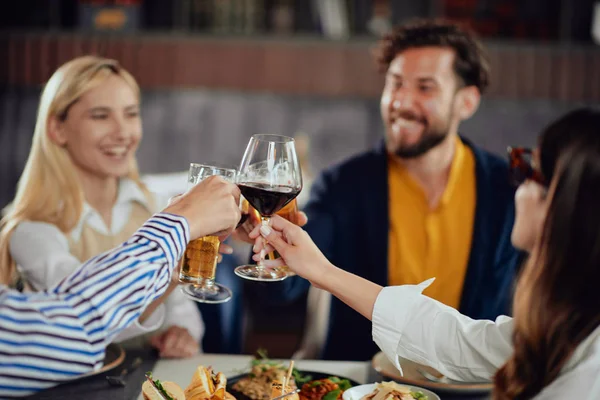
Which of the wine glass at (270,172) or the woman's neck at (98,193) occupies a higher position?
the wine glass at (270,172)

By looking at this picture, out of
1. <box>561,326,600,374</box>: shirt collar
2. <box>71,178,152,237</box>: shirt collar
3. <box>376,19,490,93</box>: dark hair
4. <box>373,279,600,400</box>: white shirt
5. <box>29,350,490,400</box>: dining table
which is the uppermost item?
<box>376,19,490,93</box>: dark hair

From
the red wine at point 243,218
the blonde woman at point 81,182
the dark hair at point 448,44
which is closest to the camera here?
the red wine at point 243,218

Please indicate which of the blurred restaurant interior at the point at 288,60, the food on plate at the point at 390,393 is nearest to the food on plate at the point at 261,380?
the food on plate at the point at 390,393

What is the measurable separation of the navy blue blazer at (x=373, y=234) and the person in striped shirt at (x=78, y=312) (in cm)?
124

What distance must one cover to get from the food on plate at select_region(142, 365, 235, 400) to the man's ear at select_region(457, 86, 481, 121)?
1.58 metres

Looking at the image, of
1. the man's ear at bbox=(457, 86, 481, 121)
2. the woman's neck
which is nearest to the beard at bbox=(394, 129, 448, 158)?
the man's ear at bbox=(457, 86, 481, 121)

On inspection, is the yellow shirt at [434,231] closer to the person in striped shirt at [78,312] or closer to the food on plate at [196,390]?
the food on plate at [196,390]

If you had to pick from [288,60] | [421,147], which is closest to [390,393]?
[421,147]

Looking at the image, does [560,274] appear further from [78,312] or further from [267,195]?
[78,312]

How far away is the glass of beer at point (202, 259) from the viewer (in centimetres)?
142

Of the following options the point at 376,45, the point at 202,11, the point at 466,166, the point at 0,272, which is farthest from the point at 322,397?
the point at 202,11

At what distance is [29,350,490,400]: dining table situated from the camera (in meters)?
1.44

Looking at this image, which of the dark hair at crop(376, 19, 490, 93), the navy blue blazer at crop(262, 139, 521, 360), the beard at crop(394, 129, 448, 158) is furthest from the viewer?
the dark hair at crop(376, 19, 490, 93)

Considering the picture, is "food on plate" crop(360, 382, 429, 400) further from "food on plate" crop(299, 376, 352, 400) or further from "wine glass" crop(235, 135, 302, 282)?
"wine glass" crop(235, 135, 302, 282)
